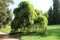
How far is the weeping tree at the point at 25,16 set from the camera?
26.2m

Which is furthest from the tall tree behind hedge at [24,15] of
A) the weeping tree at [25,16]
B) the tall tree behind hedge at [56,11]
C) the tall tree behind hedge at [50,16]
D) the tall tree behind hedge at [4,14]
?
the tall tree behind hedge at [56,11]

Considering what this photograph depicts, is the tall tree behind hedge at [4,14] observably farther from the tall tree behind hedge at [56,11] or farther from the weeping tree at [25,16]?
the tall tree behind hedge at [56,11]

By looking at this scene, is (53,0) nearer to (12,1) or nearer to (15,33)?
(12,1)

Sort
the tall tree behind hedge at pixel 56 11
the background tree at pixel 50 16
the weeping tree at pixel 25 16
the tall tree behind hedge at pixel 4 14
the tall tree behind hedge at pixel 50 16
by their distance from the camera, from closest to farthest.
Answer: the weeping tree at pixel 25 16 < the tall tree behind hedge at pixel 4 14 < the background tree at pixel 50 16 < the tall tree behind hedge at pixel 50 16 < the tall tree behind hedge at pixel 56 11

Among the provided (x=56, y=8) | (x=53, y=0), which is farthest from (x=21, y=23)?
(x=53, y=0)

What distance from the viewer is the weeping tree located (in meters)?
26.2

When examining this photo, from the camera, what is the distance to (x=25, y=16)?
1049 inches

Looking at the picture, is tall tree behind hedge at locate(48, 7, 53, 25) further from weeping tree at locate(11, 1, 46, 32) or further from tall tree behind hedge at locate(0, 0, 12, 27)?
weeping tree at locate(11, 1, 46, 32)

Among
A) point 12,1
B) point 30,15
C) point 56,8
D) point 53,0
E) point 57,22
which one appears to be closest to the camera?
point 30,15

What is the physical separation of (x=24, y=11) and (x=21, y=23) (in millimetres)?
1755

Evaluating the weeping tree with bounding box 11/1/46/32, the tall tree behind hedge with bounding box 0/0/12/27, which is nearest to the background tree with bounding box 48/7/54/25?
the tall tree behind hedge with bounding box 0/0/12/27

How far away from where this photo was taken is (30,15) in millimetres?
26266

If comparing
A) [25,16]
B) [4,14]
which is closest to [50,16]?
[4,14]

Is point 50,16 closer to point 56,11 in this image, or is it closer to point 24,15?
point 56,11
